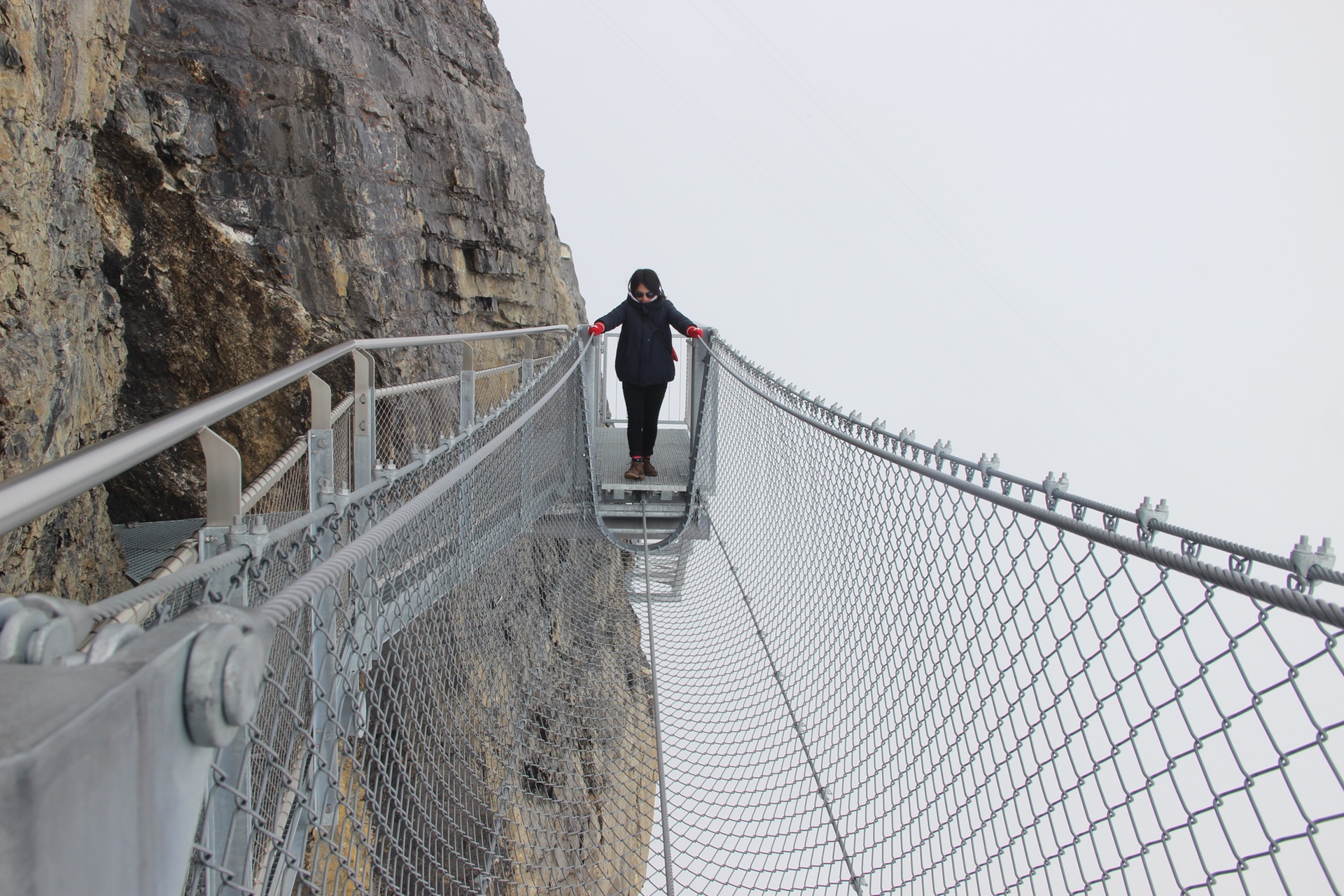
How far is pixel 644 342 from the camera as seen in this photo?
558 centimetres

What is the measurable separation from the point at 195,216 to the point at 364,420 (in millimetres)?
3952

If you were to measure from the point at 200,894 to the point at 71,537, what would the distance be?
3.44 metres

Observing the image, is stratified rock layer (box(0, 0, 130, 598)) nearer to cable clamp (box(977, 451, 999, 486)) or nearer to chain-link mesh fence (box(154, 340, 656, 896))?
chain-link mesh fence (box(154, 340, 656, 896))

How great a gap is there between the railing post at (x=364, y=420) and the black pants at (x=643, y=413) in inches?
113

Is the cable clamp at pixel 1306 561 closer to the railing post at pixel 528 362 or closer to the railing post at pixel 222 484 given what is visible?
the railing post at pixel 222 484

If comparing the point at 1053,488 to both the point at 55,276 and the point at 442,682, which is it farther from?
the point at 55,276

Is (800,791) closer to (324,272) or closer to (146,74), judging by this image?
(324,272)

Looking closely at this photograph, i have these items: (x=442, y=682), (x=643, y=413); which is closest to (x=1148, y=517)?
(x=442, y=682)

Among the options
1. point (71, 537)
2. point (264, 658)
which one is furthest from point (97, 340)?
point (264, 658)

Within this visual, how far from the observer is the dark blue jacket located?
18.3ft

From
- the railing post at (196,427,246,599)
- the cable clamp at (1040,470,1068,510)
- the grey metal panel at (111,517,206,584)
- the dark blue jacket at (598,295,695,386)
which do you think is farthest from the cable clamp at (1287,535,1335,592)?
the grey metal panel at (111,517,206,584)

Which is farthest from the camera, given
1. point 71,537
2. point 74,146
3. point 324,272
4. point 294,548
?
point 324,272

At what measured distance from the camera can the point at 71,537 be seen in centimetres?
425

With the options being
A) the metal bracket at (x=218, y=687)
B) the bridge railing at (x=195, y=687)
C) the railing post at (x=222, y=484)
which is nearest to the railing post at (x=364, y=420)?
the bridge railing at (x=195, y=687)
